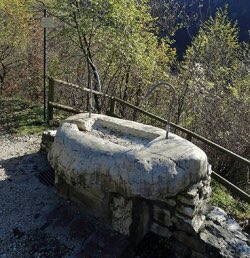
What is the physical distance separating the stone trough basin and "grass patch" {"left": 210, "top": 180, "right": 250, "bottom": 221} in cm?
162

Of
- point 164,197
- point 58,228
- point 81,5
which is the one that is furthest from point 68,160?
point 81,5

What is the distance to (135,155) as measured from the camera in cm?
460

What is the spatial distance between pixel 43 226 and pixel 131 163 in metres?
1.67

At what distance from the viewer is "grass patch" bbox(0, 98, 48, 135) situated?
29.1 ft

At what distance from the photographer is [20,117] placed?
9758 mm

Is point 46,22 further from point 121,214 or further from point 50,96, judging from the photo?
point 121,214

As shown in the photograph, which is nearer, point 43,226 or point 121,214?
point 121,214

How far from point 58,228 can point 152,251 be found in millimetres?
1356

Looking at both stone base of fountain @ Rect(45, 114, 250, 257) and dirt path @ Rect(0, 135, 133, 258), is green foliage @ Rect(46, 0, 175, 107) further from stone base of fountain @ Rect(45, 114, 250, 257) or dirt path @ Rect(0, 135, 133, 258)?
stone base of fountain @ Rect(45, 114, 250, 257)

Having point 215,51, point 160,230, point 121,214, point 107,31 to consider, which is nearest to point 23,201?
point 121,214

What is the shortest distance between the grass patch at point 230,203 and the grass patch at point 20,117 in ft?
14.8

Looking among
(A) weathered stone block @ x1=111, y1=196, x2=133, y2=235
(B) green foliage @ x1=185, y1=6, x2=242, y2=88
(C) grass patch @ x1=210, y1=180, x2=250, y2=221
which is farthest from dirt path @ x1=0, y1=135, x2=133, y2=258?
(B) green foliage @ x1=185, y1=6, x2=242, y2=88

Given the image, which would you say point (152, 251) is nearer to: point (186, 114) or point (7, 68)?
point (186, 114)

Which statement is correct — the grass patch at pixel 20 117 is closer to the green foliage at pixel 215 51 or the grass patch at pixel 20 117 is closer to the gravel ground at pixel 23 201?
the gravel ground at pixel 23 201
